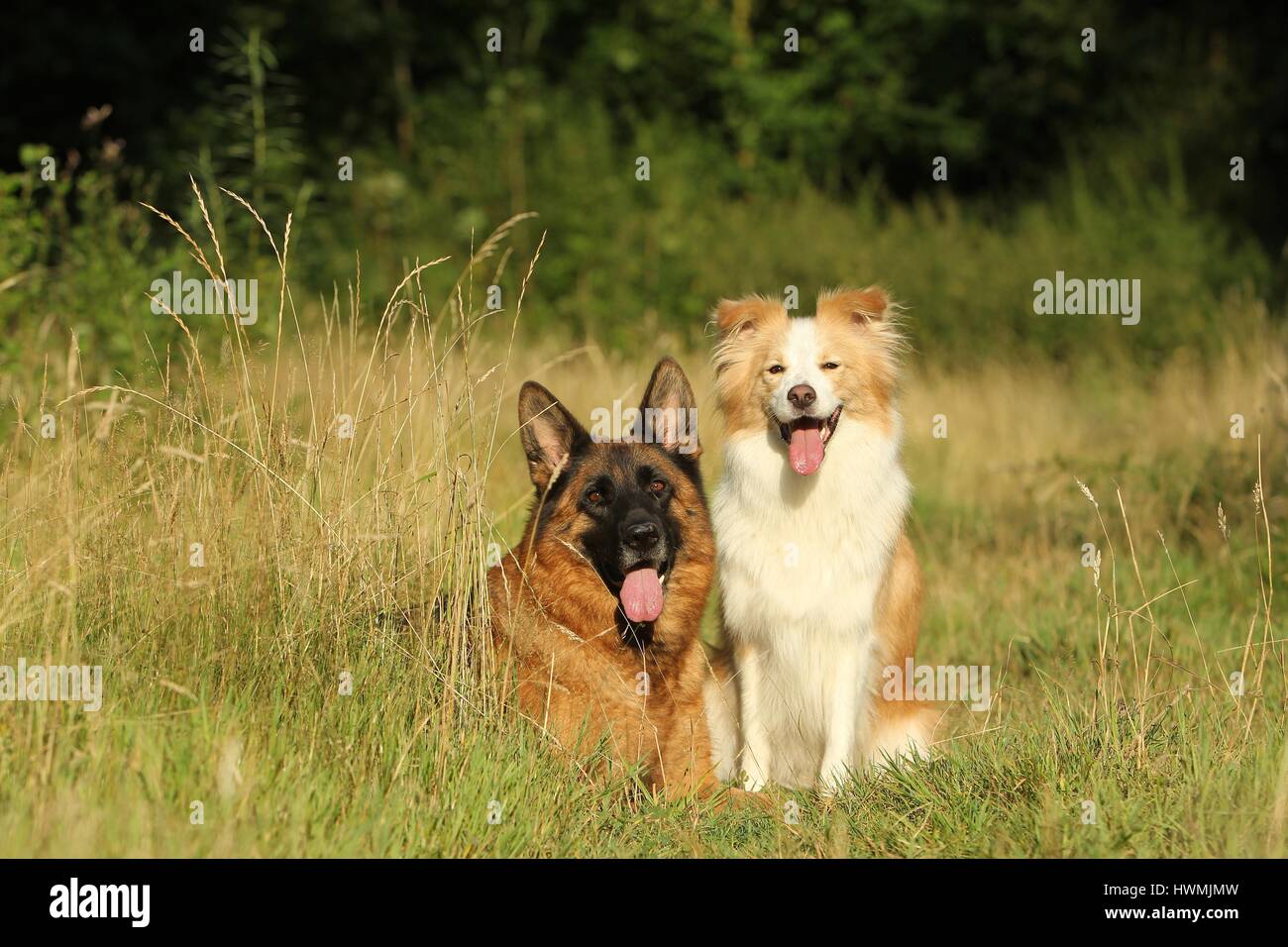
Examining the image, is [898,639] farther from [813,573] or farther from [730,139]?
[730,139]

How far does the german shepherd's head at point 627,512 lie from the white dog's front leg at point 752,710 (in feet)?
1.17

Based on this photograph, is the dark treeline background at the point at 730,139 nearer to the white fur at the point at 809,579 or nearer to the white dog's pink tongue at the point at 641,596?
the white fur at the point at 809,579

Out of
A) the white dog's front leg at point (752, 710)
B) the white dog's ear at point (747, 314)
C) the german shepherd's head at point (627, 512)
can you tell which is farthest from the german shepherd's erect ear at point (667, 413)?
the white dog's front leg at point (752, 710)

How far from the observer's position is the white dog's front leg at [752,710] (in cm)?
510

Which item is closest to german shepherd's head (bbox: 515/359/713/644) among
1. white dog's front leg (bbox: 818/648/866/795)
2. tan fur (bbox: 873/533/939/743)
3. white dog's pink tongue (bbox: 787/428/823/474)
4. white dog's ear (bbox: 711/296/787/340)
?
white dog's ear (bbox: 711/296/787/340)

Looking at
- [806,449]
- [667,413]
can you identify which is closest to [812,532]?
[806,449]

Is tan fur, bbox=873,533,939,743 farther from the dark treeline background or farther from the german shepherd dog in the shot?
the dark treeline background

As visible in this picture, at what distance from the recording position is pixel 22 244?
6.89 m

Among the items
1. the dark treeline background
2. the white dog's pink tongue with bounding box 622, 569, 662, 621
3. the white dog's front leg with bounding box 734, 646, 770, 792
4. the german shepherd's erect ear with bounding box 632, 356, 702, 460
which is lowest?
the white dog's front leg with bounding box 734, 646, 770, 792

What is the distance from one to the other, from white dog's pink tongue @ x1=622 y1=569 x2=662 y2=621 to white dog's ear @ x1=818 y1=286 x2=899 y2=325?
128cm

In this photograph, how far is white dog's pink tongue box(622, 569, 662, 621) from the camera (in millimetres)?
4656

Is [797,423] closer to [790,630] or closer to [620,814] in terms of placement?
[790,630]

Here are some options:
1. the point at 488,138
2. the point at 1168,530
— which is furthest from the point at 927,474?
the point at 488,138
